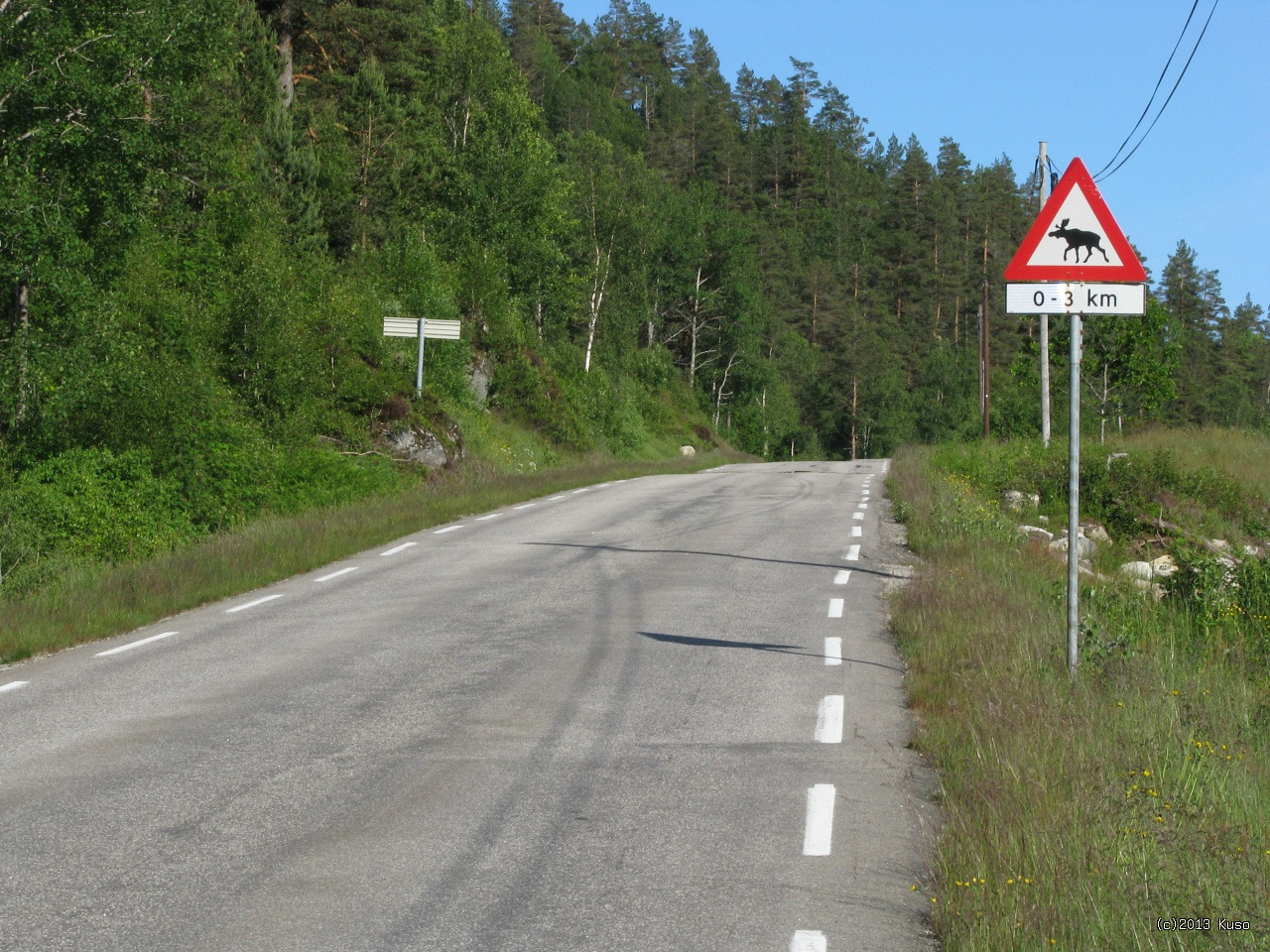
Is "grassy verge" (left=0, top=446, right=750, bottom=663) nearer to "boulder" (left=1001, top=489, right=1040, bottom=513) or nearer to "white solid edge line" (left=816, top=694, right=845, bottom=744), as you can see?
"white solid edge line" (left=816, top=694, right=845, bottom=744)

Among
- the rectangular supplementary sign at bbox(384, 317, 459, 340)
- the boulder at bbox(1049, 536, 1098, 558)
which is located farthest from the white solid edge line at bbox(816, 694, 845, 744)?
the rectangular supplementary sign at bbox(384, 317, 459, 340)

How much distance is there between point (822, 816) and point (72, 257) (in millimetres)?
16627

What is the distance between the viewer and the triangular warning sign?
7.72 m

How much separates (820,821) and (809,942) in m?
1.37

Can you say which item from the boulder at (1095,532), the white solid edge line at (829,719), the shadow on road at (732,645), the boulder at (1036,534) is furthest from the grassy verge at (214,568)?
the boulder at (1095,532)

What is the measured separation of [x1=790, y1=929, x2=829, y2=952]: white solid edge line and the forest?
1344 centimetres

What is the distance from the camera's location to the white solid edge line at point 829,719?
7.30 metres

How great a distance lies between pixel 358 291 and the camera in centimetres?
3219

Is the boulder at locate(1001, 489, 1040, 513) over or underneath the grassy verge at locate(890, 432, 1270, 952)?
over

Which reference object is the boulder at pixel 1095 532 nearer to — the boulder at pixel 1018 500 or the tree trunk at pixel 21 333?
the boulder at pixel 1018 500

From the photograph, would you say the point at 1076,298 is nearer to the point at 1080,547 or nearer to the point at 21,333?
the point at 1080,547

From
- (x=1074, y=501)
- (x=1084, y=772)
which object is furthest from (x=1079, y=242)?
(x=1084, y=772)

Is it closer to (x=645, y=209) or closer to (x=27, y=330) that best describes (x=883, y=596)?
(x=27, y=330)

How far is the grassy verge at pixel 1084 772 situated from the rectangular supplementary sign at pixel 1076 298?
2350 millimetres
